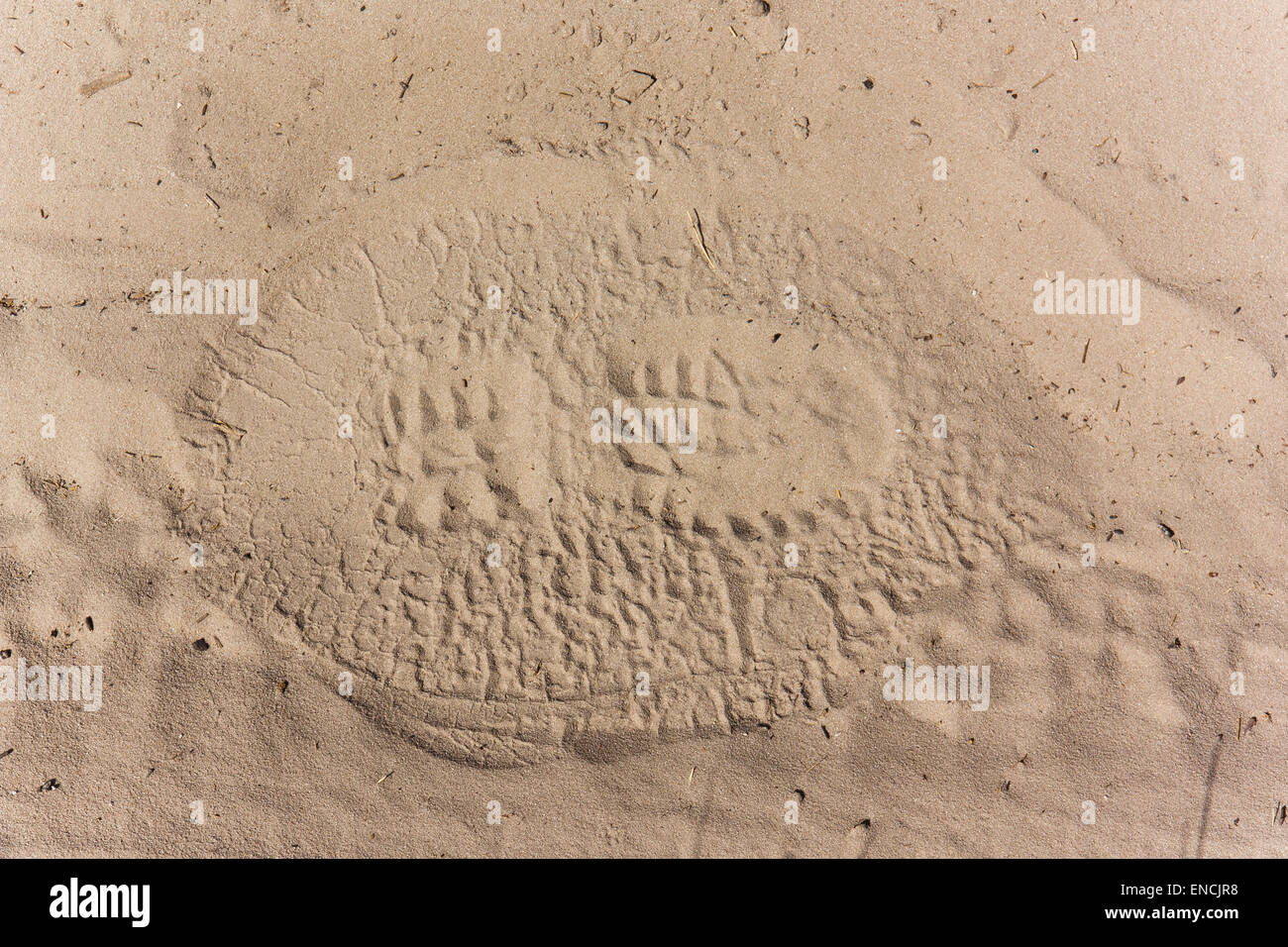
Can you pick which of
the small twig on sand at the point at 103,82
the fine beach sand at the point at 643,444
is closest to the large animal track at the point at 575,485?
the fine beach sand at the point at 643,444

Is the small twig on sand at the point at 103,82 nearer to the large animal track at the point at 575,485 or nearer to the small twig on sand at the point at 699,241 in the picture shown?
the large animal track at the point at 575,485

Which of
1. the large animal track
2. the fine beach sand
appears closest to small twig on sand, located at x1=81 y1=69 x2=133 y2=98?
the fine beach sand

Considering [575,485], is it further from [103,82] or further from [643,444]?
[103,82]

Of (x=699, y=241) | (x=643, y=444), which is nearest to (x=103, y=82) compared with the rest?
(x=699, y=241)

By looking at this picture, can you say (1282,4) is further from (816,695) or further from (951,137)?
(816,695)

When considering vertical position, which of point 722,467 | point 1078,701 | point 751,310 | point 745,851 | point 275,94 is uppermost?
point 275,94

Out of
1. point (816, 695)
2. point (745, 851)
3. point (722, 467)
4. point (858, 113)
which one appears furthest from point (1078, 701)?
point (858, 113)

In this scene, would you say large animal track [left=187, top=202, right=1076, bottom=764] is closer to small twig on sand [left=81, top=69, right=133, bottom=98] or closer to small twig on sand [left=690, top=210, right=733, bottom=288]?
small twig on sand [left=690, top=210, right=733, bottom=288]
